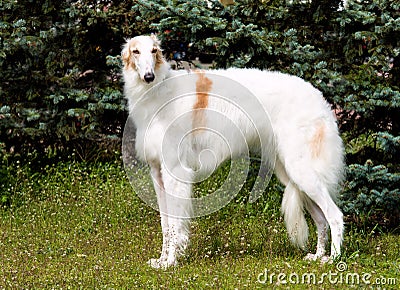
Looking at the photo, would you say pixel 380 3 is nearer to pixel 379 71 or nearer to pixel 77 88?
pixel 379 71

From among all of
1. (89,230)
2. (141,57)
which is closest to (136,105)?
(141,57)

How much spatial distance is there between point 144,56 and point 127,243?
5.09 ft

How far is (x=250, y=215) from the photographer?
233 inches

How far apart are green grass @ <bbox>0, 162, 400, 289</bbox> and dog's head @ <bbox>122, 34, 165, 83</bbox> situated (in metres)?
1.33

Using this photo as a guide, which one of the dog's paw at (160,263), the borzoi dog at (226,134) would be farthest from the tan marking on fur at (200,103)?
the dog's paw at (160,263)

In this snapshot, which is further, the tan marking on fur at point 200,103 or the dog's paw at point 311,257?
the tan marking on fur at point 200,103

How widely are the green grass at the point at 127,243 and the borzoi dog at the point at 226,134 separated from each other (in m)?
→ 0.27

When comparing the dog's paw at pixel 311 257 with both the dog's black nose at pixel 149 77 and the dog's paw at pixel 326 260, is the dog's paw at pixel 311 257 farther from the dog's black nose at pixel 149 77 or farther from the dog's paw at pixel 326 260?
the dog's black nose at pixel 149 77

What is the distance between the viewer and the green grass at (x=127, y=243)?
4117 millimetres

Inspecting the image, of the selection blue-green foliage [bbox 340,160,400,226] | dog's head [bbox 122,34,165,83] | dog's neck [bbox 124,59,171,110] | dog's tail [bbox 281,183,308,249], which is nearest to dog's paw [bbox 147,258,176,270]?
dog's tail [bbox 281,183,308,249]

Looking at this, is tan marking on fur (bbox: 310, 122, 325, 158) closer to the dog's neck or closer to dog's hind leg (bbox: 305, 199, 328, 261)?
dog's hind leg (bbox: 305, 199, 328, 261)

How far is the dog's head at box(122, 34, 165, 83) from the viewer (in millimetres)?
4512

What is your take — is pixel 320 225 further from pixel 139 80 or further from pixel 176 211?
pixel 139 80

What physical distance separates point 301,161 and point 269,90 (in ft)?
1.92
